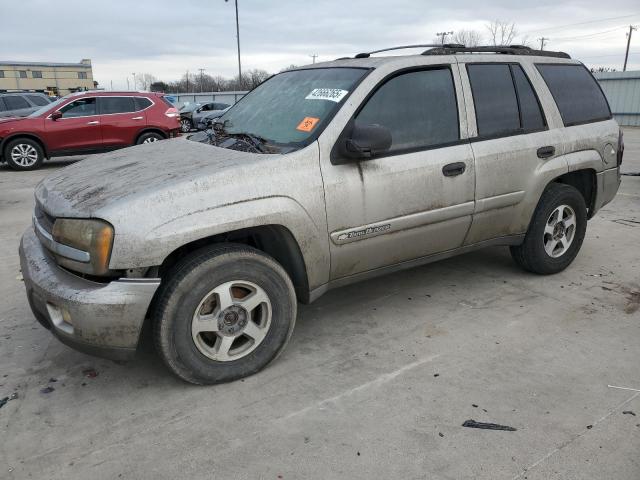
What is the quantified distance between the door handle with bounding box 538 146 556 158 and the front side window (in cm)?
1057

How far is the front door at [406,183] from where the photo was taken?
314 centimetres

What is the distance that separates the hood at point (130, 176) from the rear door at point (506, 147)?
168cm

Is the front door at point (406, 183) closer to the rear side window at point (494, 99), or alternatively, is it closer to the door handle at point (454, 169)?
the door handle at point (454, 169)

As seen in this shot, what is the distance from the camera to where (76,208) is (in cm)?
268

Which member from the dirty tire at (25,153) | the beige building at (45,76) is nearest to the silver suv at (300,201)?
the dirty tire at (25,153)

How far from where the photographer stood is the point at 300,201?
9.68 feet

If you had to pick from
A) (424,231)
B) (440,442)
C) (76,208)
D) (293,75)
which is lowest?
(440,442)

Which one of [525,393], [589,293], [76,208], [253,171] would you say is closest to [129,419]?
[76,208]

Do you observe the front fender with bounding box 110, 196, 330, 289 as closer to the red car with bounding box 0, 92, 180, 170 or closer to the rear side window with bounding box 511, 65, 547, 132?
the rear side window with bounding box 511, 65, 547, 132

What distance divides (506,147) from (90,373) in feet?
10.3

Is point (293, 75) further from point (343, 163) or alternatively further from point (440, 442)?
point (440, 442)

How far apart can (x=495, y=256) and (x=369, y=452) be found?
3149mm

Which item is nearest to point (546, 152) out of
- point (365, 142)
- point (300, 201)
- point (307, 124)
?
point (365, 142)

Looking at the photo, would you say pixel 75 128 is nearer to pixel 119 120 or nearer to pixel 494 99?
pixel 119 120
